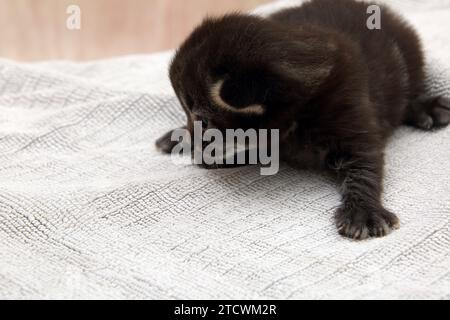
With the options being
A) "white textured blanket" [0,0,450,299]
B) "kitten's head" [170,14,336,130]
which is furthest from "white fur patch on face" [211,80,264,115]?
"white textured blanket" [0,0,450,299]

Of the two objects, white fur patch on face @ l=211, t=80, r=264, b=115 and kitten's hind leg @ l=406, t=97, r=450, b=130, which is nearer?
white fur patch on face @ l=211, t=80, r=264, b=115

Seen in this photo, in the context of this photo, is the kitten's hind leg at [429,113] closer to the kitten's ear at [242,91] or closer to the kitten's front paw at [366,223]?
the kitten's front paw at [366,223]

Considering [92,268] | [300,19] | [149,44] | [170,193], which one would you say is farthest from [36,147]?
[149,44]

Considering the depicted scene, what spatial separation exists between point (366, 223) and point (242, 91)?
0.39 m

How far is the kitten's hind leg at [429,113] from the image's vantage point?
6.08 feet

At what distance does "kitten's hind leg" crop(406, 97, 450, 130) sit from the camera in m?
1.85

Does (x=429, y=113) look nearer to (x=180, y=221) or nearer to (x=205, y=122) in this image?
(x=205, y=122)

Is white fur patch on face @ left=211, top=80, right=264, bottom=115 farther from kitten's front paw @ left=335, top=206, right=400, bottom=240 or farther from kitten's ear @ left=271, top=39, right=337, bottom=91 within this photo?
kitten's front paw @ left=335, top=206, right=400, bottom=240

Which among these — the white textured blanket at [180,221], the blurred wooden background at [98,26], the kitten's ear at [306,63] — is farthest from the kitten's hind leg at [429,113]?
the blurred wooden background at [98,26]

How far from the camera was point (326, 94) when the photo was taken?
4.87 ft

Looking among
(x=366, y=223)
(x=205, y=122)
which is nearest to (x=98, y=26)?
(x=205, y=122)

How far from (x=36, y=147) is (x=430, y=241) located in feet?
3.62

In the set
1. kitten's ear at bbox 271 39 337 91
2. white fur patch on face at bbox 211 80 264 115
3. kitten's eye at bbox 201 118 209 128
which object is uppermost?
kitten's ear at bbox 271 39 337 91

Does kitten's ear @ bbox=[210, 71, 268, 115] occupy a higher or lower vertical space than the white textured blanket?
higher
